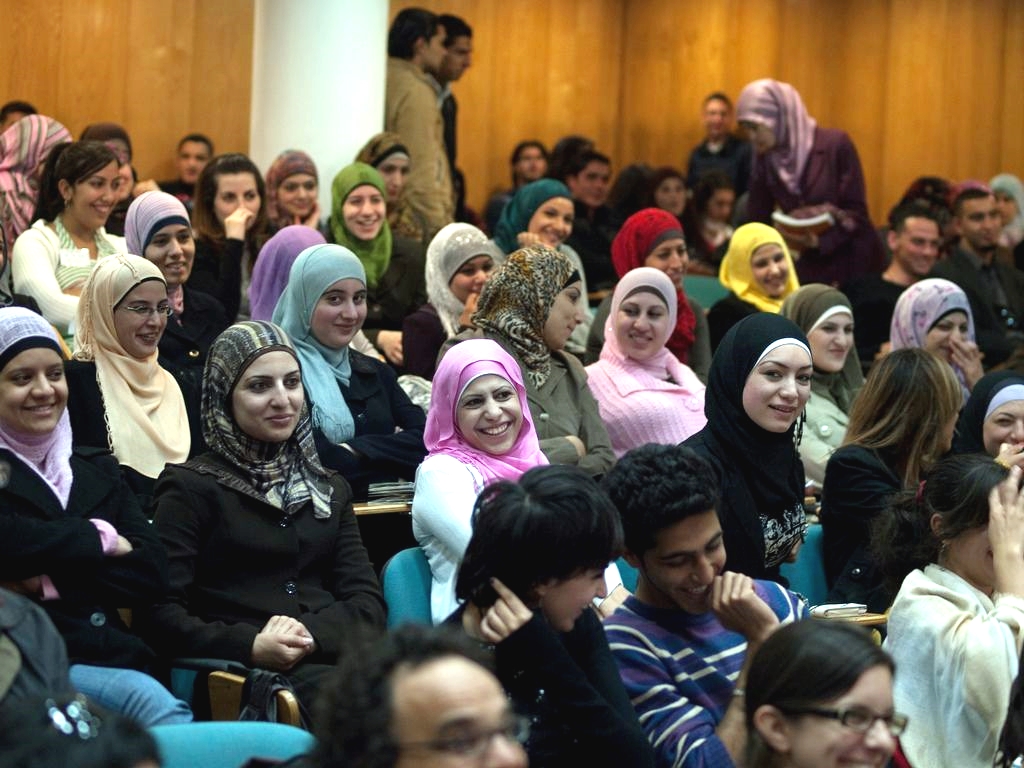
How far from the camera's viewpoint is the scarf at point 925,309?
20.2ft

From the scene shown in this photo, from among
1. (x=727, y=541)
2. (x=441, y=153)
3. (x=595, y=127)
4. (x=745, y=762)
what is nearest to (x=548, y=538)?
(x=745, y=762)

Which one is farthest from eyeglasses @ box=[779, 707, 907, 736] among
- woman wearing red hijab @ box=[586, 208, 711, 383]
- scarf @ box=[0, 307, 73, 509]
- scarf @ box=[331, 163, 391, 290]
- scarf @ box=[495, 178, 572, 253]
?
scarf @ box=[495, 178, 572, 253]

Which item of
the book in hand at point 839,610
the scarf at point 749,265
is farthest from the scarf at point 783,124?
the book in hand at point 839,610

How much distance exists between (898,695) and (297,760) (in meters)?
1.63

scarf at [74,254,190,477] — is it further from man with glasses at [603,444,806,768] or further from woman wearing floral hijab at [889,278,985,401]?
woman wearing floral hijab at [889,278,985,401]

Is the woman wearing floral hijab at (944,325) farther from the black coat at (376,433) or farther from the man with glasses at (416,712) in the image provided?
the man with glasses at (416,712)

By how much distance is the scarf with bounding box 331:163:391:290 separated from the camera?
6543 millimetres

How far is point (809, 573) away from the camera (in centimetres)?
439

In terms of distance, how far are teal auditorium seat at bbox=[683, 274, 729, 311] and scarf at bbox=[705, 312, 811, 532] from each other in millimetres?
3682

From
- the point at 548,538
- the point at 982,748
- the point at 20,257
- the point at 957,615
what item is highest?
the point at 20,257

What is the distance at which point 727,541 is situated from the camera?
3.94 m

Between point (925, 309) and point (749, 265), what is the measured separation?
0.94 m

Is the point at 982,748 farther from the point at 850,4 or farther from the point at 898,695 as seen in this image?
the point at 850,4

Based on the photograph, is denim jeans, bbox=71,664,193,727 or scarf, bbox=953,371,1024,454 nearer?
denim jeans, bbox=71,664,193,727
